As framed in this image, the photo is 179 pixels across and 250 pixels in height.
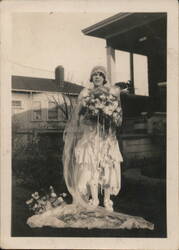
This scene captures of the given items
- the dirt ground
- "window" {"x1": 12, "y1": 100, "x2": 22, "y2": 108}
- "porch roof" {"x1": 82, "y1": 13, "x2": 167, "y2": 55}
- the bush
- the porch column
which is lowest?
the dirt ground

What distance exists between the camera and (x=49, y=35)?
2742 millimetres

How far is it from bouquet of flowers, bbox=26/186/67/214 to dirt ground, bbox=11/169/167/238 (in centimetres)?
5

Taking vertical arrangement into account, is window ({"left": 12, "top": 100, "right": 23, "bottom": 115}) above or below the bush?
above

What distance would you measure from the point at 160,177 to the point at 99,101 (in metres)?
0.78

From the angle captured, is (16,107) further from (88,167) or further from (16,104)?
(88,167)

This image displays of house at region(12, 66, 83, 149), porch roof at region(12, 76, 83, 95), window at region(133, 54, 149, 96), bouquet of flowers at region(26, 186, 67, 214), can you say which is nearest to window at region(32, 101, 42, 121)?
house at region(12, 66, 83, 149)

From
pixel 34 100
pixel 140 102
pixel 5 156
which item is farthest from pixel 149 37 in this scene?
pixel 5 156

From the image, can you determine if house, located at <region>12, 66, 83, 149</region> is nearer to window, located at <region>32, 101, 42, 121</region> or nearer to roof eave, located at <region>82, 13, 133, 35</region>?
window, located at <region>32, 101, 42, 121</region>

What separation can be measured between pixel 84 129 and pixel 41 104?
0.40 meters

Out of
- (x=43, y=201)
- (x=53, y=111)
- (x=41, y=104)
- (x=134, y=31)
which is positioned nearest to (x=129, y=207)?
(x=43, y=201)

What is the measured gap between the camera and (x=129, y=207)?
8.98ft

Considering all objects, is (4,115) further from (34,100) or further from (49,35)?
(49,35)

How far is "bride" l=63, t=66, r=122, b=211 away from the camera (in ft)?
9.01

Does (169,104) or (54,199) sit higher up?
(169,104)
